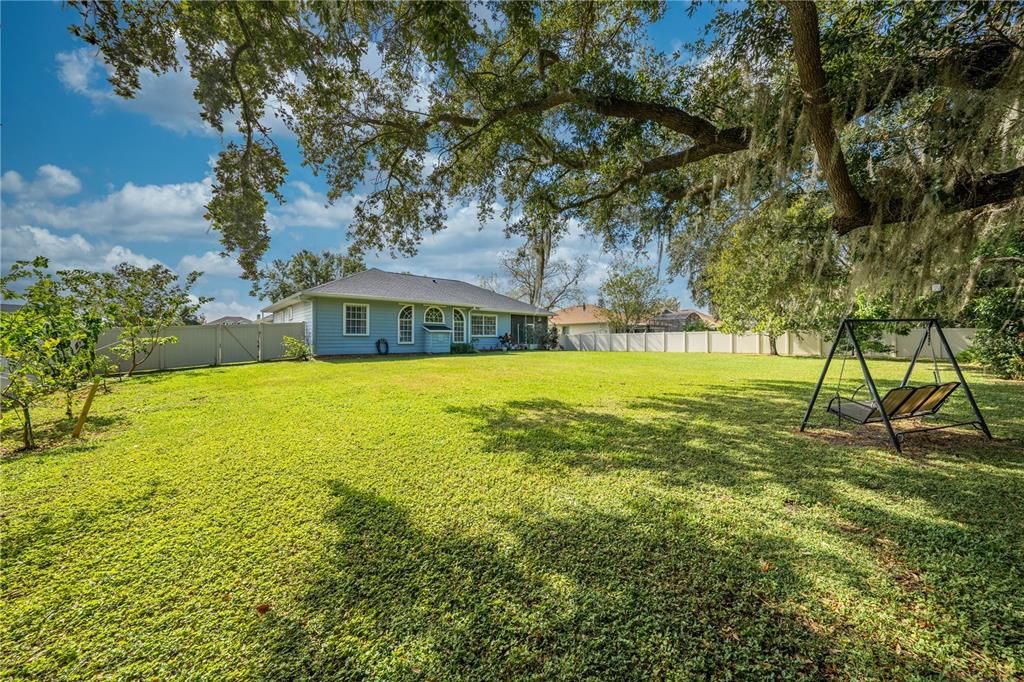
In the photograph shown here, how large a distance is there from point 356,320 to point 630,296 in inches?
828

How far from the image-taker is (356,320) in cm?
1505

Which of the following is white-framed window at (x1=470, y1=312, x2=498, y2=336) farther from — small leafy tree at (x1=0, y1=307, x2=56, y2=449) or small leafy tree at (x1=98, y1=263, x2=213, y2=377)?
small leafy tree at (x1=0, y1=307, x2=56, y2=449)

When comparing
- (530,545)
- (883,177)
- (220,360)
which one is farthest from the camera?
(220,360)

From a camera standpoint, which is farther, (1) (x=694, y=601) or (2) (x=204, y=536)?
(2) (x=204, y=536)

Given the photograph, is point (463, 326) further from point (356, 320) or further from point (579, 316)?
point (579, 316)

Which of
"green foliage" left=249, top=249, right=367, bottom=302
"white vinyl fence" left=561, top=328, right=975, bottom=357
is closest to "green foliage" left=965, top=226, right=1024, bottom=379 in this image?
"white vinyl fence" left=561, top=328, right=975, bottom=357

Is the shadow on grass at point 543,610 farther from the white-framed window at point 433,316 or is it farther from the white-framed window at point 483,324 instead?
the white-framed window at point 483,324

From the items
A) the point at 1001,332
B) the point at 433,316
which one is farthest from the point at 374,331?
the point at 1001,332

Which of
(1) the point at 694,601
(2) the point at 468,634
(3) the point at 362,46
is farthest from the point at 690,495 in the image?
(3) the point at 362,46

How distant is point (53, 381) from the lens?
3803 millimetres

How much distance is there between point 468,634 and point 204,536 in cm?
180

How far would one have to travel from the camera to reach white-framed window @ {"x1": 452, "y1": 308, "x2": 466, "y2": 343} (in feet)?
59.8

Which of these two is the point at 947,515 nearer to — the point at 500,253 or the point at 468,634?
the point at 468,634

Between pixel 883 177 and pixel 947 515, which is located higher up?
pixel 883 177
